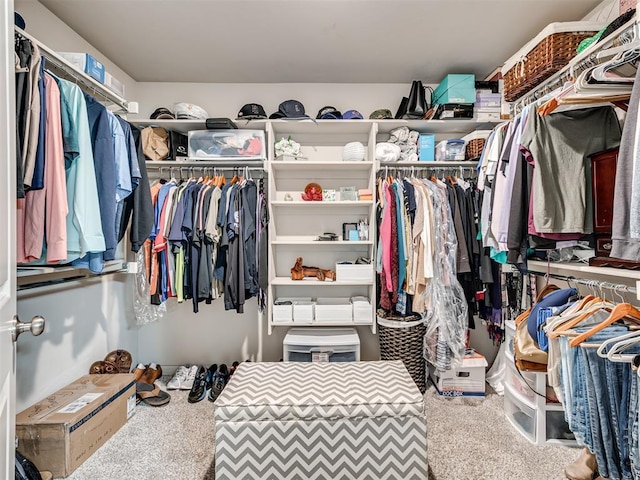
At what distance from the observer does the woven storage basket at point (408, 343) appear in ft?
7.95

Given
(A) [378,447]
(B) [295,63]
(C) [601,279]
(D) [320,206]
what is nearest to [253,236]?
(D) [320,206]

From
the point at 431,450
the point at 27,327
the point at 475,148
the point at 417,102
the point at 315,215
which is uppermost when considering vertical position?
the point at 417,102

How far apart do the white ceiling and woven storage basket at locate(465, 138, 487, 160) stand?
615mm

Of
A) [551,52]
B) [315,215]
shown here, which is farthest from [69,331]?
[551,52]

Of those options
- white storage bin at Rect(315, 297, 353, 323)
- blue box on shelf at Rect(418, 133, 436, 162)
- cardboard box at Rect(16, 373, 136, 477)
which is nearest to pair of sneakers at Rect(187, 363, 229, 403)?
cardboard box at Rect(16, 373, 136, 477)

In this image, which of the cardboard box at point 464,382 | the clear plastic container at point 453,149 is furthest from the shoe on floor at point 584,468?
the clear plastic container at point 453,149

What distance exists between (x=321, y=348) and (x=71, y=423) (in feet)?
4.94

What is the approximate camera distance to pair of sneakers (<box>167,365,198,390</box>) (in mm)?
2561

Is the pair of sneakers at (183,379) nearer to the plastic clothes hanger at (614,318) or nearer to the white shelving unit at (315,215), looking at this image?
the white shelving unit at (315,215)

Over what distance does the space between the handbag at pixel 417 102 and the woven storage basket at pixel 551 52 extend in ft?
2.41

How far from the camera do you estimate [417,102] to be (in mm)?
2607

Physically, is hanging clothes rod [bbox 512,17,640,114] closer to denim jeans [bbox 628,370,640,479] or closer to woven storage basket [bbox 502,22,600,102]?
woven storage basket [bbox 502,22,600,102]

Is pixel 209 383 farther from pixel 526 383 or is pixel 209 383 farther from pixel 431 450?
pixel 526 383

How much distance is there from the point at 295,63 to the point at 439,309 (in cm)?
209
